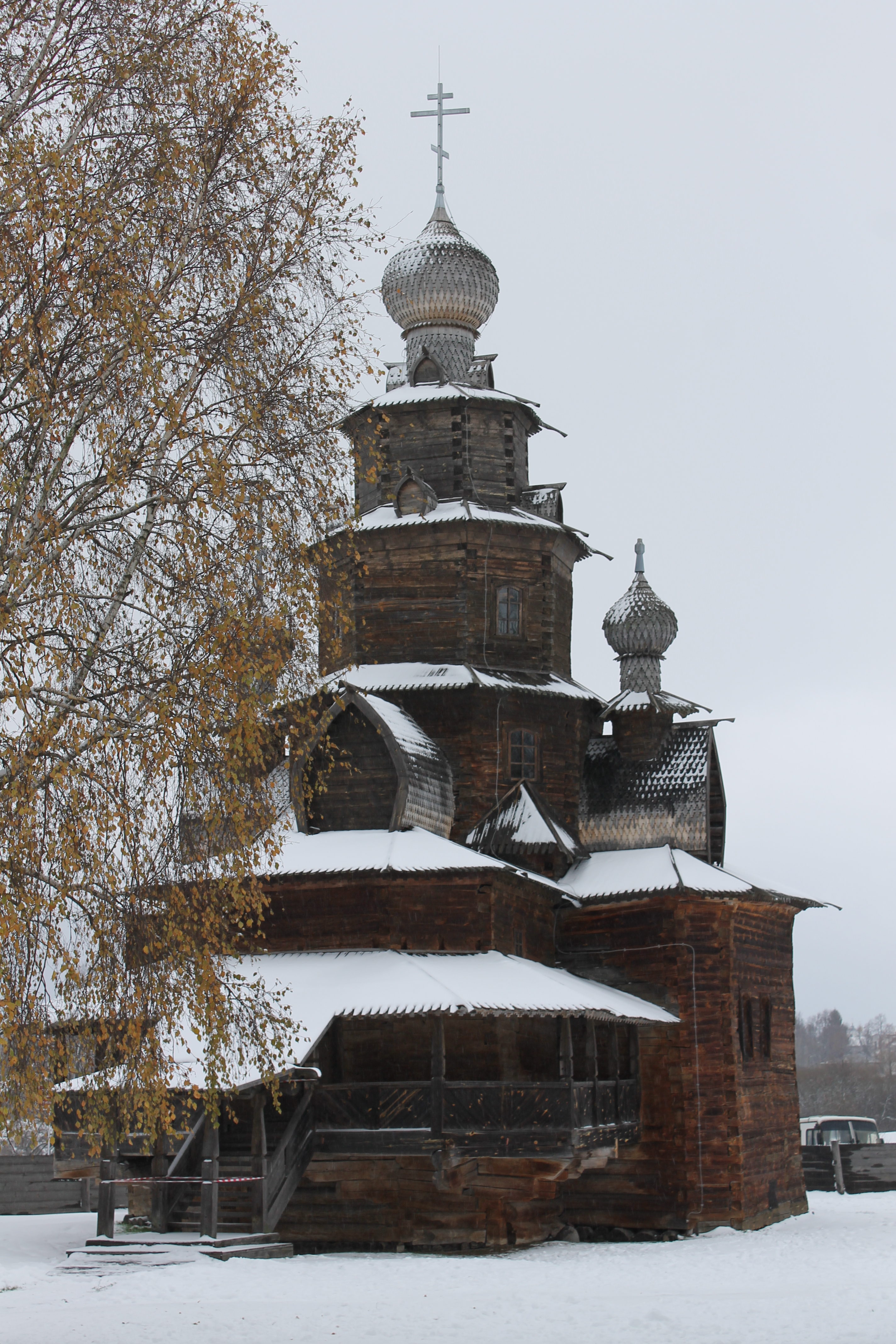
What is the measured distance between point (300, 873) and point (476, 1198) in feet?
13.9

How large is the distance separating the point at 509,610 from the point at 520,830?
353 cm

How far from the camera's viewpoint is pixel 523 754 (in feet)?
66.0

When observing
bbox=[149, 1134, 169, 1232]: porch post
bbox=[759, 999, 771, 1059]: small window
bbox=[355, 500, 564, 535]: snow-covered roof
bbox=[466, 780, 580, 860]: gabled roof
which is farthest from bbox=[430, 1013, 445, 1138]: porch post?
bbox=[355, 500, 564, 535]: snow-covered roof

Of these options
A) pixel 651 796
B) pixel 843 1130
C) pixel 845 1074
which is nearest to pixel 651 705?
pixel 651 796

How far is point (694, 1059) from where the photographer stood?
60.2 ft

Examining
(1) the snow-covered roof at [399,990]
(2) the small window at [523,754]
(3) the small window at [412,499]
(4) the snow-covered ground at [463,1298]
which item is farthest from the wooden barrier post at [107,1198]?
(3) the small window at [412,499]

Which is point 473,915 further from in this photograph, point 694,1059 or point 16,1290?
point 16,1290

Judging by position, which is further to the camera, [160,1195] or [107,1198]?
[160,1195]

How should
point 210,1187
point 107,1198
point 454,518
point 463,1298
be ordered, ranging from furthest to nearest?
point 454,518 → point 107,1198 → point 210,1187 → point 463,1298

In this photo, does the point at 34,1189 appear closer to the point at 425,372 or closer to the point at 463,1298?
the point at 463,1298

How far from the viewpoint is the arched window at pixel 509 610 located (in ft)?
67.5

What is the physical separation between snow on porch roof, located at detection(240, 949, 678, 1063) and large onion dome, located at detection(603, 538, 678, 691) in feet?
19.9

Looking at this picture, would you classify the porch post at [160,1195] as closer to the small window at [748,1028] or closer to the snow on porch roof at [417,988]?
the snow on porch roof at [417,988]

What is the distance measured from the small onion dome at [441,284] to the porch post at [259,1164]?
13.1 meters
